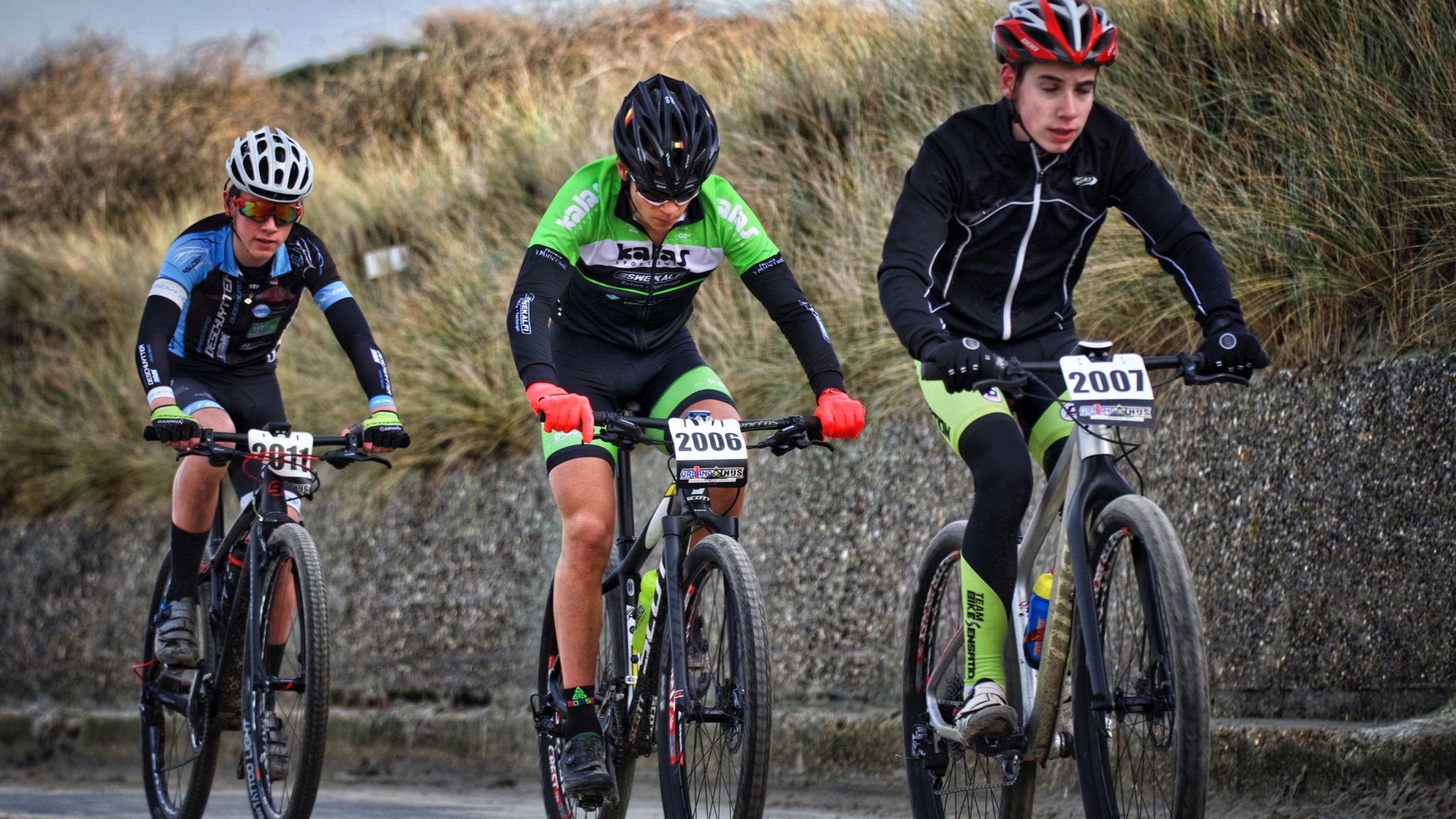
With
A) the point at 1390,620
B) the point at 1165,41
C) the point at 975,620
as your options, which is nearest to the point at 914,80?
the point at 1165,41

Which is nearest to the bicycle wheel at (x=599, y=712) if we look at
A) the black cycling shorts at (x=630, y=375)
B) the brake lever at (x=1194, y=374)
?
the black cycling shorts at (x=630, y=375)

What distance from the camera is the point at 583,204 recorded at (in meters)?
5.25

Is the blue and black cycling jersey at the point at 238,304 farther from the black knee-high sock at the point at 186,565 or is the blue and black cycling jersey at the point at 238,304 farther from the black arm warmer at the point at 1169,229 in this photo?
the black arm warmer at the point at 1169,229

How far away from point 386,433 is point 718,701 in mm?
2313

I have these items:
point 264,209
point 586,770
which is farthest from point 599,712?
point 264,209

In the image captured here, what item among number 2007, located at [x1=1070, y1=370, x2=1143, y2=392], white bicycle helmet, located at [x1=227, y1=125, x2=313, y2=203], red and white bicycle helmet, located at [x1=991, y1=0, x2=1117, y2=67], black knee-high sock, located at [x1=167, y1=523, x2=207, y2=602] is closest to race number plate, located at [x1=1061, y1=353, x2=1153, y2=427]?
number 2007, located at [x1=1070, y1=370, x2=1143, y2=392]

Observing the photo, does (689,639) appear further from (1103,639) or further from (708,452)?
(1103,639)

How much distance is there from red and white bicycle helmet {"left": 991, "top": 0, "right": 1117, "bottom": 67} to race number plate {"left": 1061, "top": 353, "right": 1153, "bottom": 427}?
0.93 meters

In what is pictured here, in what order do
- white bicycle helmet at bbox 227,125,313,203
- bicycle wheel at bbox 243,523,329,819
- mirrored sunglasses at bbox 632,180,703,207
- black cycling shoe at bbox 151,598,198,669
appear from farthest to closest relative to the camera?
black cycling shoe at bbox 151,598,198,669 → white bicycle helmet at bbox 227,125,313,203 → bicycle wheel at bbox 243,523,329,819 → mirrored sunglasses at bbox 632,180,703,207

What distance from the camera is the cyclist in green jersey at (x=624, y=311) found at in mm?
5047

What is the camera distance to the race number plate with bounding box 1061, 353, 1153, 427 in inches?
158

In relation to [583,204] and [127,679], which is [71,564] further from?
[583,204]

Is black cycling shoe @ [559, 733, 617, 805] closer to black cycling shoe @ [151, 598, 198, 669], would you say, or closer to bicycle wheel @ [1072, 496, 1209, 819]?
bicycle wheel @ [1072, 496, 1209, 819]

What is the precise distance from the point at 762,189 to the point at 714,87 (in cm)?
170
